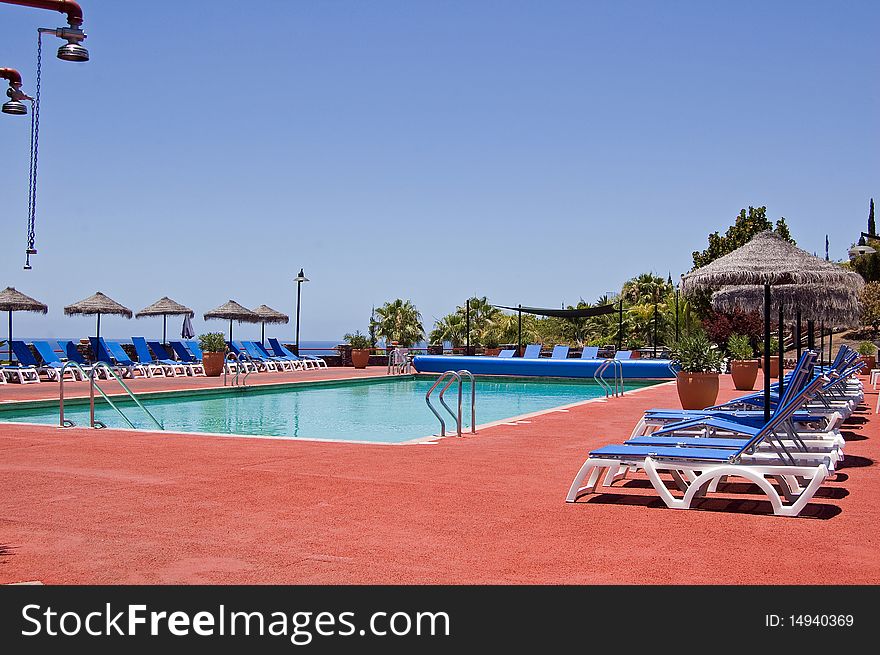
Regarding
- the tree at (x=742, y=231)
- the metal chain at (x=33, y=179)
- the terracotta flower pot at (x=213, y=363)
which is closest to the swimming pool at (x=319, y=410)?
the metal chain at (x=33, y=179)

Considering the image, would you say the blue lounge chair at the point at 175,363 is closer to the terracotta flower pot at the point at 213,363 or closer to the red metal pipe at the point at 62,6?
the terracotta flower pot at the point at 213,363

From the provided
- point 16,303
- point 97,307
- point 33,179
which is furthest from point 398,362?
point 33,179

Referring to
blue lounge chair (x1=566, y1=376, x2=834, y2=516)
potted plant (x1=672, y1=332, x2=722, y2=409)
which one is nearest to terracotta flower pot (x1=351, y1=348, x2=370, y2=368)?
potted plant (x1=672, y1=332, x2=722, y2=409)

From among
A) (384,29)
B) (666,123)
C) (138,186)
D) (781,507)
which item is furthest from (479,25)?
(138,186)

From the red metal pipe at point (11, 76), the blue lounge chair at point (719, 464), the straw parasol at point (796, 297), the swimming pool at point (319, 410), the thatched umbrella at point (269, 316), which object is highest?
the red metal pipe at point (11, 76)

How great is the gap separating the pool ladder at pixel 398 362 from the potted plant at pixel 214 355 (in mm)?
4403

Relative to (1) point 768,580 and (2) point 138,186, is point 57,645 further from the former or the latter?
(2) point 138,186

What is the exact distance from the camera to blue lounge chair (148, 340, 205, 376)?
23281mm

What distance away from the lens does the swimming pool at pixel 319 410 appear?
12008mm

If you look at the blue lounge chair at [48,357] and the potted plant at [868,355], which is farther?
the potted plant at [868,355]

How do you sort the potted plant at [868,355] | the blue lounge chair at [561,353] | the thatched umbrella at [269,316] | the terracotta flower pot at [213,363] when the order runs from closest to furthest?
the potted plant at [868,355]
the terracotta flower pot at [213,363]
the blue lounge chair at [561,353]
the thatched umbrella at [269,316]

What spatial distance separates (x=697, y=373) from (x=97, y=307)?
19398mm

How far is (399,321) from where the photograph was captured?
4138 cm

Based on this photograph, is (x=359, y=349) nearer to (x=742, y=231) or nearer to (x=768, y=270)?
(x=742, y=231)
